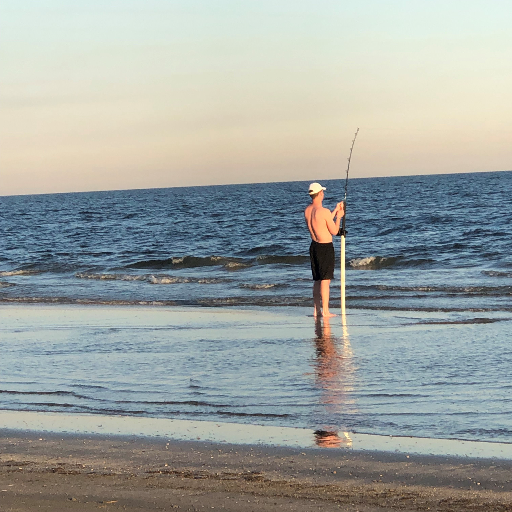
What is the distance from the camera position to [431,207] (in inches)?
1641

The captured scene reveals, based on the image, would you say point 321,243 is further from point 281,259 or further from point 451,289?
point 281,259

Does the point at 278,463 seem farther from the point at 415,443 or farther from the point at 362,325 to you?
the point at 362,325

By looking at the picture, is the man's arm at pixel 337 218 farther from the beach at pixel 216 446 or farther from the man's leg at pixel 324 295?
the beach at pixel 216 446

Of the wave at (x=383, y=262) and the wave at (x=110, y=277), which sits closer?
the wave at (x=110, y=277)

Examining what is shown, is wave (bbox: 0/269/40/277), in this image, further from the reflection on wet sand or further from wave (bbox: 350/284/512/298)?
the reflection on wet sand

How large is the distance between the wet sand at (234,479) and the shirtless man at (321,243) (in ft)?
16.5

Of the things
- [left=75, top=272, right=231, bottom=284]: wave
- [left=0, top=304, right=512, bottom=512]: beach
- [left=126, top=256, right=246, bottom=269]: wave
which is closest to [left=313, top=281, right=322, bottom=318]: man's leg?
[left=0, top=304, right=512, bottom=512]: beach

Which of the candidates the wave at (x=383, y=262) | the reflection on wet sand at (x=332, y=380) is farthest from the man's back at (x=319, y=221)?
the wave at (x=383, y=262)

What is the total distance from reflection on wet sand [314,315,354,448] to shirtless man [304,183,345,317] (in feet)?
2.38

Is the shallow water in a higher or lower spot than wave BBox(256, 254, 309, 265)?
higher

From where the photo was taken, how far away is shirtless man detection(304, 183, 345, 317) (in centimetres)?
904

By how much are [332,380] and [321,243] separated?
349cm

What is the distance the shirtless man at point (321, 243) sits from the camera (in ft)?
29.7

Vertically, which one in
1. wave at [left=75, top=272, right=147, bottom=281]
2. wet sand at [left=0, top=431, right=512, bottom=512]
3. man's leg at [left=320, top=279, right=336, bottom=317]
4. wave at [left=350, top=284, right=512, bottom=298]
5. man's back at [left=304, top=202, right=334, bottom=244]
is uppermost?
man's back at [left=304, top=202, right=334, bottom=244]
